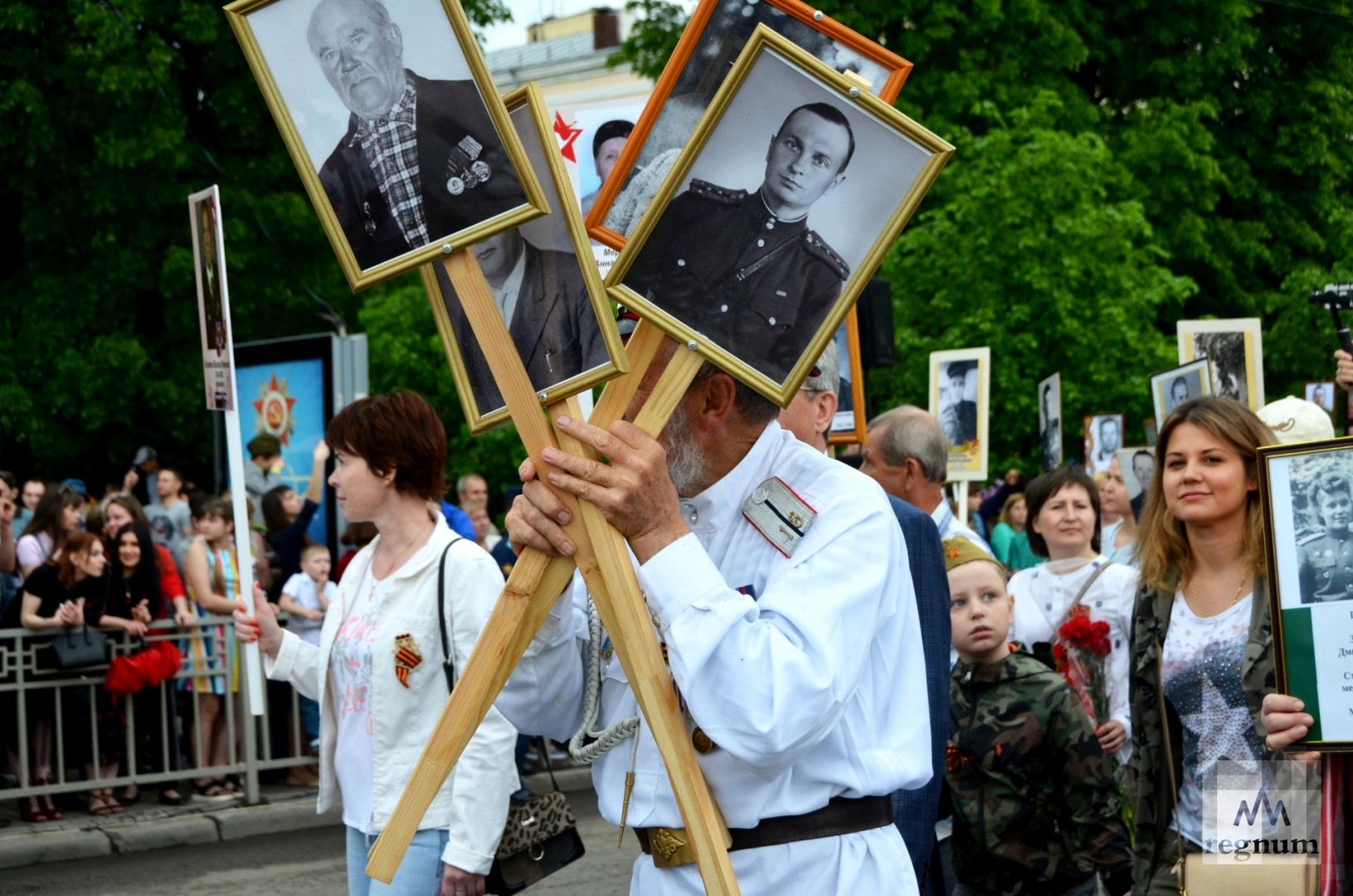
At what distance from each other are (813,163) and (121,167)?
22.2 meters

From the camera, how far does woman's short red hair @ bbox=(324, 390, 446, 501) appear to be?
15.5ft

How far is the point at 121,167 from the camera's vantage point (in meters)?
23.2

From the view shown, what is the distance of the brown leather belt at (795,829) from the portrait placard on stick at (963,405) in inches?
375

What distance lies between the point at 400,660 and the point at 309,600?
7.64 metres

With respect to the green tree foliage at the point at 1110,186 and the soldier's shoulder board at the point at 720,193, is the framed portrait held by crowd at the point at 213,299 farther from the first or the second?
the green tree foliage at the point at 1110,186

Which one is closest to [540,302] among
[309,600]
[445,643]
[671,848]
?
[671,848]

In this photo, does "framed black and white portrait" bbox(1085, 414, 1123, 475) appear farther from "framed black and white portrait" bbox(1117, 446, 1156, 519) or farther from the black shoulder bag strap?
the black shoulder bag strap

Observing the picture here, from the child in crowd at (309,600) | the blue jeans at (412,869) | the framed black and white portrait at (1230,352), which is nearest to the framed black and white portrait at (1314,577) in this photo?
the blue jeans at (412,869)

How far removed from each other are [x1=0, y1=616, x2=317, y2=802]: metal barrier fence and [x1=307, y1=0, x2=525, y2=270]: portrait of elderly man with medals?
320 inches

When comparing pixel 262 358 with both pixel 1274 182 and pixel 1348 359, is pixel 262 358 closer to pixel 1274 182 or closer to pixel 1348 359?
pixel 1348 359

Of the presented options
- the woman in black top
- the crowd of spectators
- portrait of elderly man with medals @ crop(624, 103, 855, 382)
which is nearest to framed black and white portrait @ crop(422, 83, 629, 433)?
portrait of elderly man with medals @ crop(624, 103, 855, 382)

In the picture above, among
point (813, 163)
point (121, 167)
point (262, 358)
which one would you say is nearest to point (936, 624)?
point (813, 163)

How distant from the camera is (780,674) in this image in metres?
2.52

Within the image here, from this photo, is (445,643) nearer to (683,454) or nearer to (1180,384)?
(683,454)
